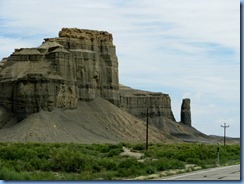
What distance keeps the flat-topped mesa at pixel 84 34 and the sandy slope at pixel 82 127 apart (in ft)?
44.5

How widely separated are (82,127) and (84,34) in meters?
24.3

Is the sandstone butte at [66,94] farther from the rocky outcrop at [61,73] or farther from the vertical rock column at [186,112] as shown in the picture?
the vertical rock column at [186,112]

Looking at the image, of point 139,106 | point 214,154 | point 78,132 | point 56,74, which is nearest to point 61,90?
point 56,74

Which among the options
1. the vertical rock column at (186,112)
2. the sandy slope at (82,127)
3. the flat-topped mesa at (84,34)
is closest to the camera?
the sandy slope at (82,127)

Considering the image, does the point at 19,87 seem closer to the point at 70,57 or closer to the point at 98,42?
the point at 70,57

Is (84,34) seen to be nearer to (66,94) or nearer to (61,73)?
(61,73)

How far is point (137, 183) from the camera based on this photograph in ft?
80.3

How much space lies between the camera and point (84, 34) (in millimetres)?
126438

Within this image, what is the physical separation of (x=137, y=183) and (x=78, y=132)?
82.2m

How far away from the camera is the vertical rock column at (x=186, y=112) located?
7382 inches

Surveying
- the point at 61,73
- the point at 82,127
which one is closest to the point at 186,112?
the point at 61,73

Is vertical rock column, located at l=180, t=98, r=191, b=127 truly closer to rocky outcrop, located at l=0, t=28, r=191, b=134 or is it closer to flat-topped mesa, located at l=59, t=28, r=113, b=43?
rocky outcrop, located at l=0, t=28, r=191, b=134

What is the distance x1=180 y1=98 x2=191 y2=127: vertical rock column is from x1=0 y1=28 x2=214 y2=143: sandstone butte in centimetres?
5623

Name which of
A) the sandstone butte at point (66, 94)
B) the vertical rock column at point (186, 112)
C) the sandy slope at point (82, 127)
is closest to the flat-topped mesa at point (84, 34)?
the sandstone butte at point (66, 94)
